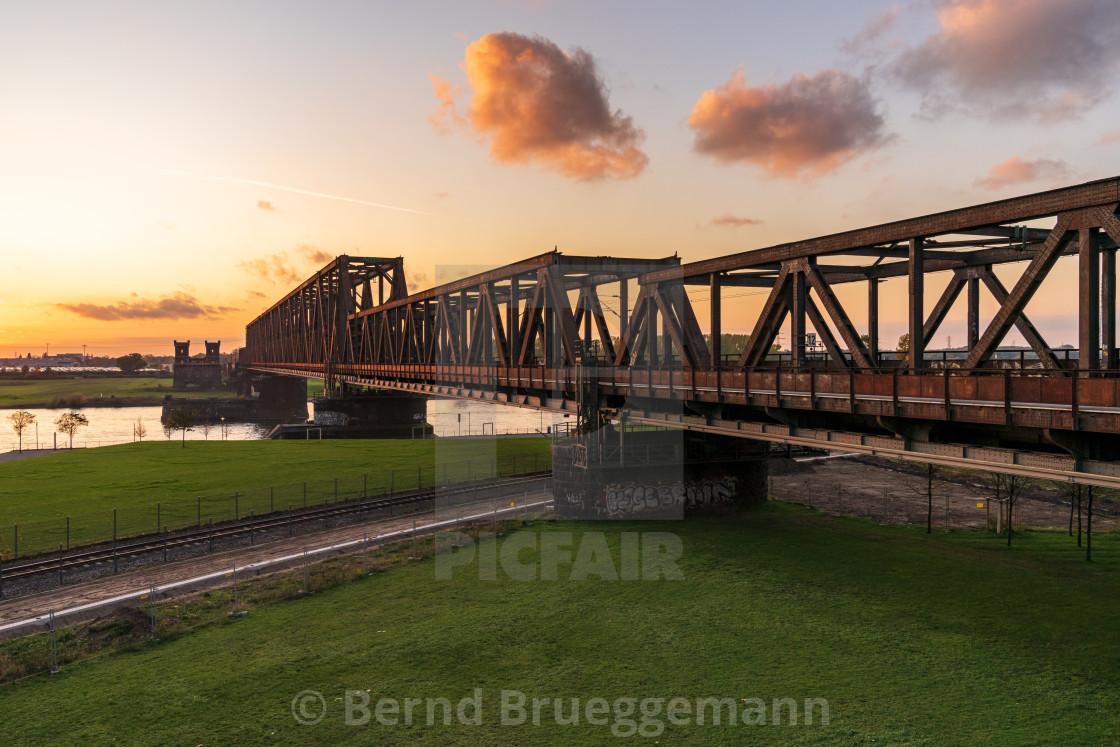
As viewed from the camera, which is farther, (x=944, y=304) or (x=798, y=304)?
(x=944, y=304)

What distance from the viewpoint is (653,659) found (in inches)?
708

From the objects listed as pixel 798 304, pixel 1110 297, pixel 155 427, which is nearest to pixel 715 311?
pixel 798 304

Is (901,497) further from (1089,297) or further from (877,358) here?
(1089,297)

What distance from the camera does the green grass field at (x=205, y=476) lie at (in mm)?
39094

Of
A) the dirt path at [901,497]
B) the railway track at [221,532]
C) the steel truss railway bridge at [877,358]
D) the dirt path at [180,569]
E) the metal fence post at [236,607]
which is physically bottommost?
the dirt path at [901,497]

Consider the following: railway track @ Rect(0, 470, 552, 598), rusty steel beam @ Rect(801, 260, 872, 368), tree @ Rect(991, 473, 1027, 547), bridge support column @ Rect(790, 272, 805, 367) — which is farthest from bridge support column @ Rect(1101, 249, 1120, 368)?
railway track @ Rect(0, 470, 552, 598)

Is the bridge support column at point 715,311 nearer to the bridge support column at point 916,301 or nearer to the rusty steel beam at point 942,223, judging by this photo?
the rusty steel beam at point 942,223

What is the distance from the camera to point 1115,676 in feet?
53.9

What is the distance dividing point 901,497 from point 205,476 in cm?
5611

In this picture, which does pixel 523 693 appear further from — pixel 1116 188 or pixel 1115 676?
pixel 1116 188

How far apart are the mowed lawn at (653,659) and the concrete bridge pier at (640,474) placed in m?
8.53

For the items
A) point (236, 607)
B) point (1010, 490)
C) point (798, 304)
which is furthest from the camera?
point (1010, 490)

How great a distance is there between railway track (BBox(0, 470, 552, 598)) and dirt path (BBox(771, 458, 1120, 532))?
2353 centimetres

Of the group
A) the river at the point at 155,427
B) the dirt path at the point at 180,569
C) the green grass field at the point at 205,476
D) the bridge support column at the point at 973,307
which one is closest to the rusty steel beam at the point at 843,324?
the bridge support column at the point at 973,307
